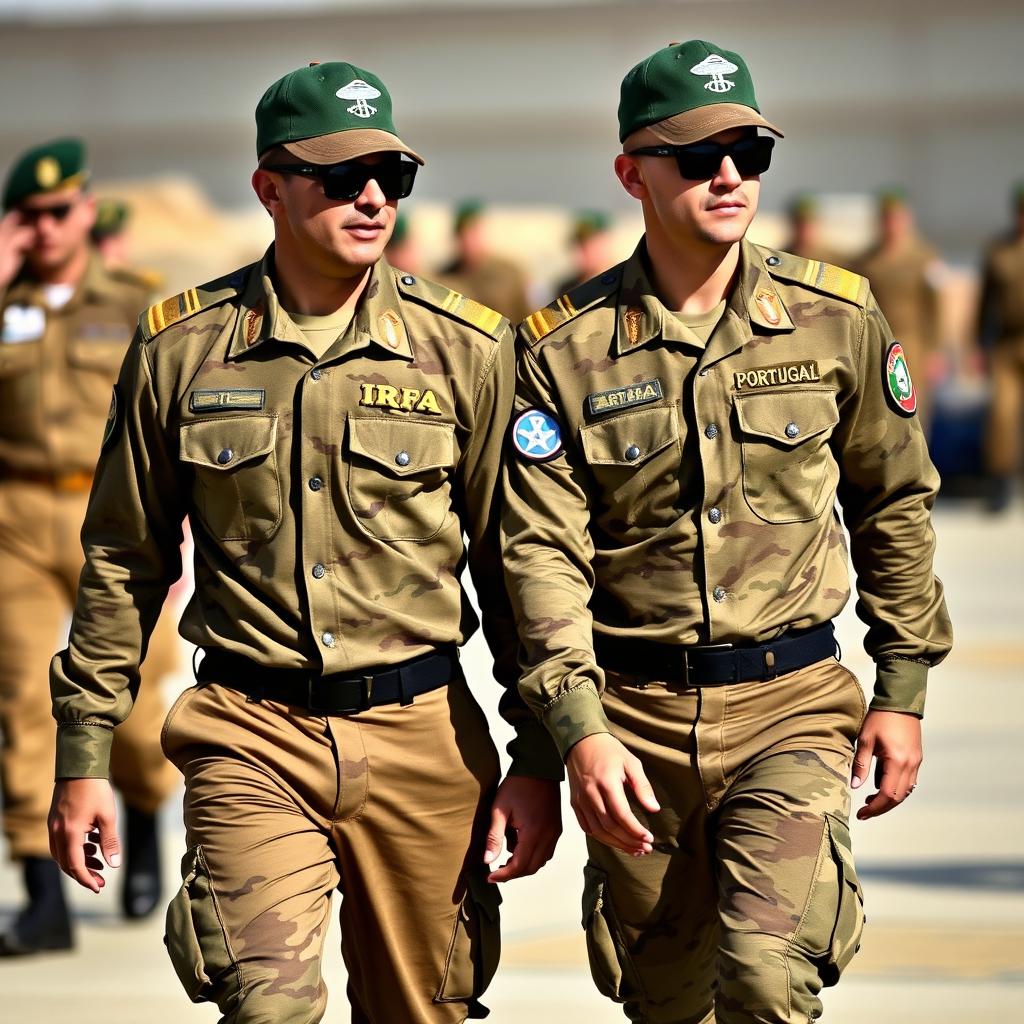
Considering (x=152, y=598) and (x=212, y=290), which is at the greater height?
(x=212, y=290)

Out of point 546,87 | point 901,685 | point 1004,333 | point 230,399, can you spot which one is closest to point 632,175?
point 230,399

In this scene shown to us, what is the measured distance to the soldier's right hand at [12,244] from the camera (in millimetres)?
7335

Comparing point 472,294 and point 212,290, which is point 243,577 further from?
point 472,294

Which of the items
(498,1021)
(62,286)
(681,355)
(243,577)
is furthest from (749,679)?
(62,286)

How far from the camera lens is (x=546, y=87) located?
159 feet

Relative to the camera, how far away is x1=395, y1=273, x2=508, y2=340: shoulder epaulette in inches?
185

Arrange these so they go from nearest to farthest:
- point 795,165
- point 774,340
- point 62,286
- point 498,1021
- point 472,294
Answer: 1. point 774,340
2. point 498,1021
3. point 62,286
4. point 472,294
5. point 795,165

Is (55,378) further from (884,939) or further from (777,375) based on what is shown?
(777,375)

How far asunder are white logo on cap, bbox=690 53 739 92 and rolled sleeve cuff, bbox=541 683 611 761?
1.21 m

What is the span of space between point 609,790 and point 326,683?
2.05ft

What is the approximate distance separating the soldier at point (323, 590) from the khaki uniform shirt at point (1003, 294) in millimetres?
14756

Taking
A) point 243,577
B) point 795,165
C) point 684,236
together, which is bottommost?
point 795,165

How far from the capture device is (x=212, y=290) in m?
4.78

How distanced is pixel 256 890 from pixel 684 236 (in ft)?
4.96
